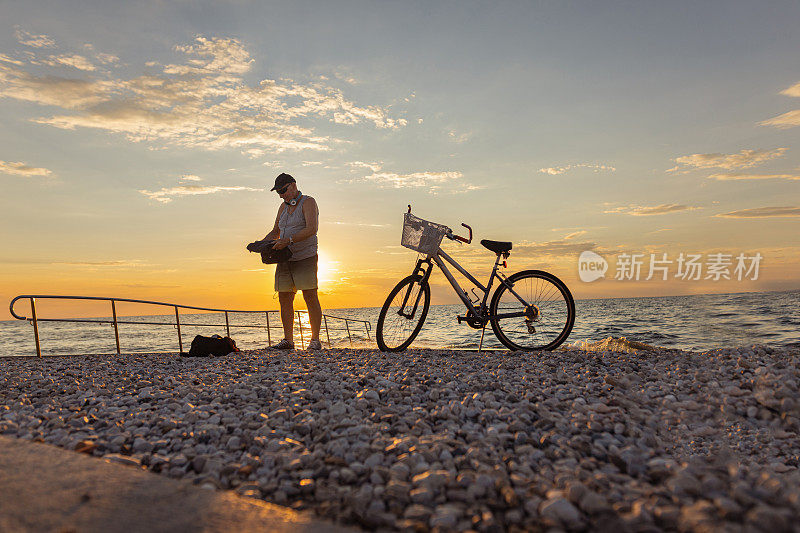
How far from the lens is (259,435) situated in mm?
2986

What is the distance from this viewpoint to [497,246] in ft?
20.0

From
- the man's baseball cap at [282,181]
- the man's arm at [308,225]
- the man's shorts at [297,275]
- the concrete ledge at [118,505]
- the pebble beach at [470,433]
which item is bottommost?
the pebble beach at [470,433]

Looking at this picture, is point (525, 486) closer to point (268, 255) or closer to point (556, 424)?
point (556, 424)

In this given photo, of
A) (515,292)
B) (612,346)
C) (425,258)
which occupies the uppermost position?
(425,258)

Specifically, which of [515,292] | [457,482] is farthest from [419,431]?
[515,292]

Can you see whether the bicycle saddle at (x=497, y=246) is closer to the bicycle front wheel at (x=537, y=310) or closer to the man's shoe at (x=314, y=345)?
the bicycle front wheel at (x=537, y=310)

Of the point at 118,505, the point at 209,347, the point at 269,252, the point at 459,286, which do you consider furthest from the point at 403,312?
the point at 118,505

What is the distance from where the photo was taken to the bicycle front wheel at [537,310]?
236 inches

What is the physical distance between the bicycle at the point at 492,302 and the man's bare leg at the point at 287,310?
1.48m

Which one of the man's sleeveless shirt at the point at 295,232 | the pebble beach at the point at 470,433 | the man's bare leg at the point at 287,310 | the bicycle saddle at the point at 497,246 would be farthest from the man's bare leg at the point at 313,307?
the bicycle saddle at the point at 497,246

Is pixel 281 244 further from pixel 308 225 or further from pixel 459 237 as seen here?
pixel 459 237

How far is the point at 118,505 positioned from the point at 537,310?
504 centimetres

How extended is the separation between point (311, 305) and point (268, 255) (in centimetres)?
94

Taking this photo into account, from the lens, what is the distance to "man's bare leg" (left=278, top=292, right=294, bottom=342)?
22.8 feet
